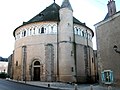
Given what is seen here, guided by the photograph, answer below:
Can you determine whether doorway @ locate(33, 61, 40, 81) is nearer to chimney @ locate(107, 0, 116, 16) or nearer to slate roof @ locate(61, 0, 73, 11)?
slate roof @ locate(61, 0, 73, 11)

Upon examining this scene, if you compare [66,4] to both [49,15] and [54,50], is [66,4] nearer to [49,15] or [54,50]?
[49,15]

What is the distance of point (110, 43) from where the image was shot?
74.1 feet

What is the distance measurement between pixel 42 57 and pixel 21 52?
17.3 feet

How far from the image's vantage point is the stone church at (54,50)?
33438 millimetres

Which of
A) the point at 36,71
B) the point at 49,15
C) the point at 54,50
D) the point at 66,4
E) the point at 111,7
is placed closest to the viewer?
the point at 111,7

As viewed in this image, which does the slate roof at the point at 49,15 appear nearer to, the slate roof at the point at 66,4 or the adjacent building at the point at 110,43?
the slate roof at the point at 66,4

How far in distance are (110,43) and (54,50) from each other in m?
13.7

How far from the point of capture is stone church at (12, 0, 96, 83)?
33438 millimetres

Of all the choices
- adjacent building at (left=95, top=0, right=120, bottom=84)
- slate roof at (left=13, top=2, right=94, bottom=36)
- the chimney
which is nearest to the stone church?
slate roof at (left=13, top=2, right=94, bottom=36)

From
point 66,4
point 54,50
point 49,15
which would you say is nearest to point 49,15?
point 49,15

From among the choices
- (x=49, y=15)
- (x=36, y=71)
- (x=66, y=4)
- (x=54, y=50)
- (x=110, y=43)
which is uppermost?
(x=66, y=4)

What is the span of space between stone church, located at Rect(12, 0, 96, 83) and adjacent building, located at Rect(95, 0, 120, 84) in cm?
1024

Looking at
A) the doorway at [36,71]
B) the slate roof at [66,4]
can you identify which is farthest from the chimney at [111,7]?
the doorway at [36,71]

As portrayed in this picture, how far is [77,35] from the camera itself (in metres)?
37.2
